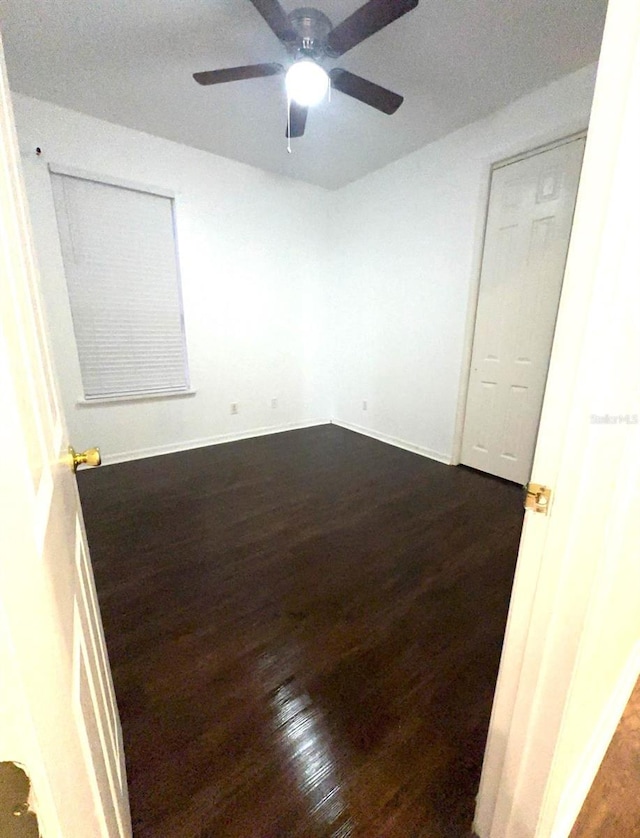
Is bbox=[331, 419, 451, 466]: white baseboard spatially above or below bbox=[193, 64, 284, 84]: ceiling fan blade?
below

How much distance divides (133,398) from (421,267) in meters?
2.88

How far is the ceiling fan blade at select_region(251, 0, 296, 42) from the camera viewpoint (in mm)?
1541

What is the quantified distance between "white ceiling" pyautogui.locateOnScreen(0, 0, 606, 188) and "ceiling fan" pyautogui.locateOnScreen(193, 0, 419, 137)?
13 centimetres

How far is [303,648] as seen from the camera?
1.43 meters

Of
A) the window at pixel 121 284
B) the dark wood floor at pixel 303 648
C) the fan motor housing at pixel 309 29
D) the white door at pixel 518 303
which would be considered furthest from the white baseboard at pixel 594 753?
the window at pixel 121 284

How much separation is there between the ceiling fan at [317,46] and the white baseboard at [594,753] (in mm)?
2663

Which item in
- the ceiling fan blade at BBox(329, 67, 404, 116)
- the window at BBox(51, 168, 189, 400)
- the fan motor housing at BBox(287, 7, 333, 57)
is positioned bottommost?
the window at BBox(51, 168, 189, 400)

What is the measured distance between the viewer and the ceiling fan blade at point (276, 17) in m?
1.54

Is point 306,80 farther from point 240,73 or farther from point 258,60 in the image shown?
point 258,60

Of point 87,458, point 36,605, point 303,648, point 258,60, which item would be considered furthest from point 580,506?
point 258,60

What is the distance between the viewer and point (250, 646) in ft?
4.71

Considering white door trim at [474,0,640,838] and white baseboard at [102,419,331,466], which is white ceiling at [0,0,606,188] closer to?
white door trim at [474,0,640,838]

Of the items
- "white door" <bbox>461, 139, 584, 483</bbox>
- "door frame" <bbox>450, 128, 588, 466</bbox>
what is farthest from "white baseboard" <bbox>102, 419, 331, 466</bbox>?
"white door" <bbox>461, 139, 584, 483</bbox>

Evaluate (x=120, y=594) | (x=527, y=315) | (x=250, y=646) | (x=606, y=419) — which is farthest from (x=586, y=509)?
(x=527, y=315)
